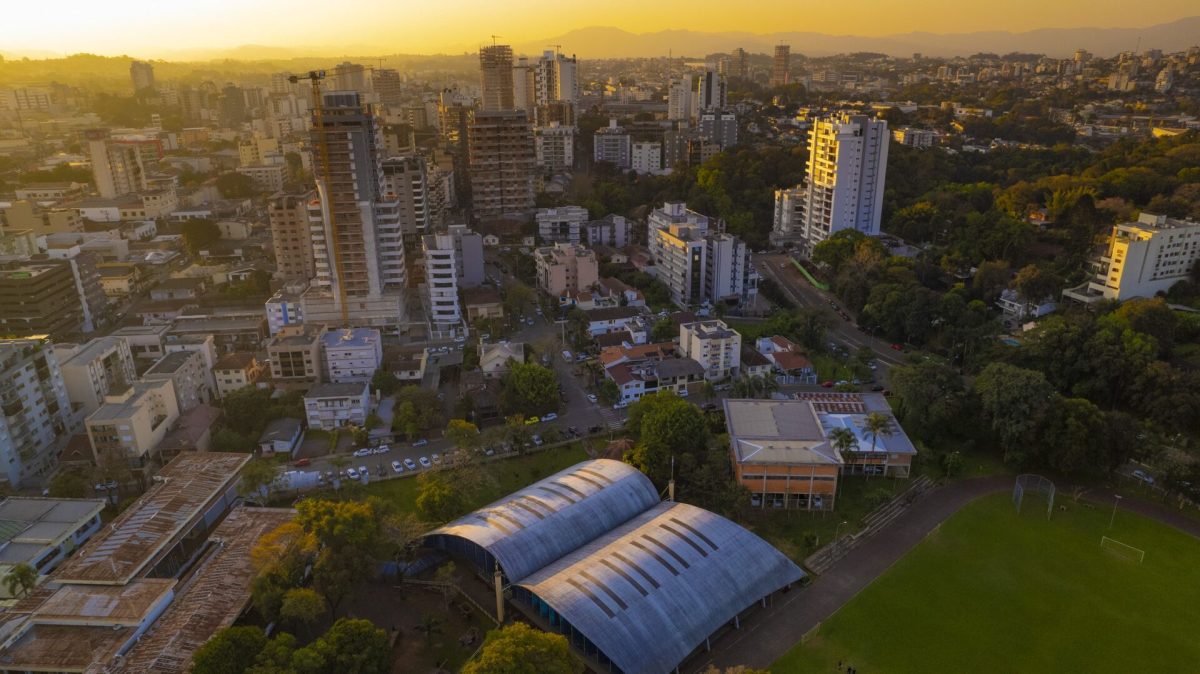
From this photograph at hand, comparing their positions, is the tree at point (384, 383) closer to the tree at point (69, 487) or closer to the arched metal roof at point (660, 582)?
the tree at point (69, 487)

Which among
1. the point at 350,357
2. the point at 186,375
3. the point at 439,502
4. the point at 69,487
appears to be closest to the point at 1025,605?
the point at 439,502

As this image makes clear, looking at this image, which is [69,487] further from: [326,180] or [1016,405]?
[1016,405]

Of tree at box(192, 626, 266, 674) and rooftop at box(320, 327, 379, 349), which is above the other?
rooftop at box(320, 327, 379, 349)

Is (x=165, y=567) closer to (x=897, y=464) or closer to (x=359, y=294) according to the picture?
(x=359, y=294)

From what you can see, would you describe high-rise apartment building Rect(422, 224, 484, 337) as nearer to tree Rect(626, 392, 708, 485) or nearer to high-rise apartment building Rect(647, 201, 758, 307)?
high-rise apartment building Rect(647, 201, 758, 307)

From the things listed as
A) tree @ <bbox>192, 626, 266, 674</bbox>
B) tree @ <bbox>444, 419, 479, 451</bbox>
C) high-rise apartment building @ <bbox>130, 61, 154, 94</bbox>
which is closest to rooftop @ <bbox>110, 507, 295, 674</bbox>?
tree @ <bbox>192, 626, 266, 674</bbox>
